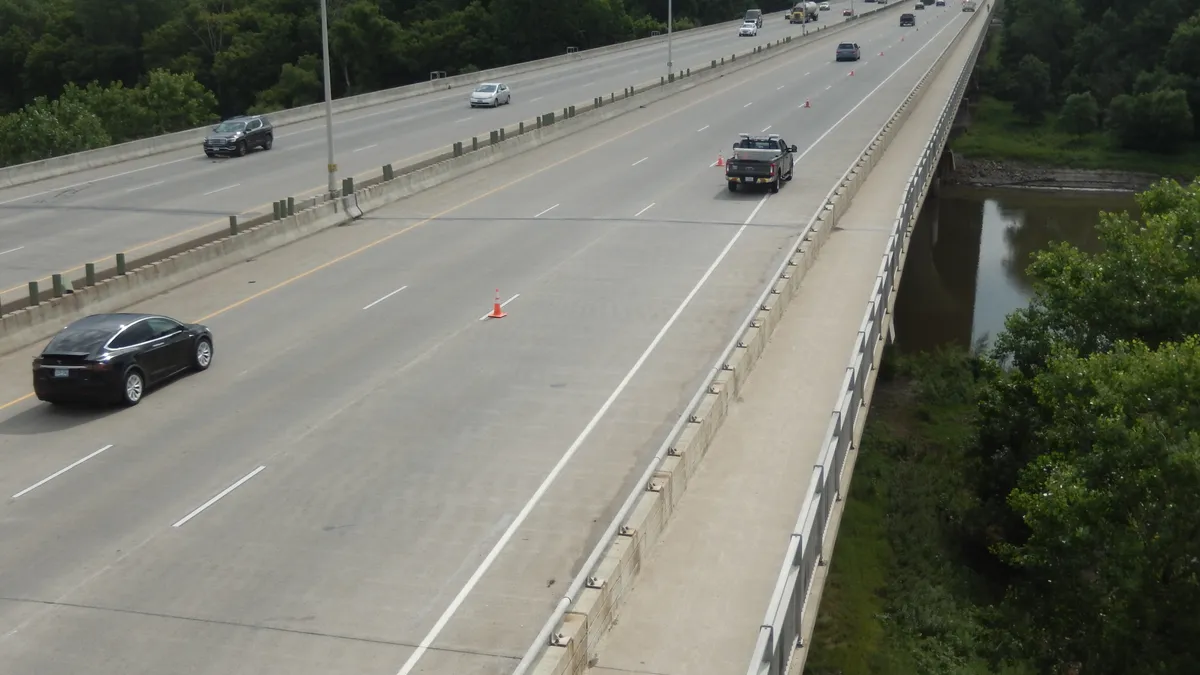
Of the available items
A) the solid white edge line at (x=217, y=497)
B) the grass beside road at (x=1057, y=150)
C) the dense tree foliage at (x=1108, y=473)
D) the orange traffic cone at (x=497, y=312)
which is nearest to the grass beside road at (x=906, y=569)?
the dense tree foliage at (x=1108, y=473)

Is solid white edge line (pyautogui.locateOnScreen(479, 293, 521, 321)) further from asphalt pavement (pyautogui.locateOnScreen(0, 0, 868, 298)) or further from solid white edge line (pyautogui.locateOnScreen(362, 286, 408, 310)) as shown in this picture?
asphalt pavement (pyautogui.locateOnScreen(0, 0, 868, 298))

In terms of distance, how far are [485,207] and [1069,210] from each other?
50159mm

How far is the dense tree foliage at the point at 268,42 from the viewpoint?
114 metres

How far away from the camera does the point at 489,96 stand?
64250 mm

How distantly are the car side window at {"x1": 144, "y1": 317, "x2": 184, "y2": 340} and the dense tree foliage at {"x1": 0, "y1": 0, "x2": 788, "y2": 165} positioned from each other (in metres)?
89.2

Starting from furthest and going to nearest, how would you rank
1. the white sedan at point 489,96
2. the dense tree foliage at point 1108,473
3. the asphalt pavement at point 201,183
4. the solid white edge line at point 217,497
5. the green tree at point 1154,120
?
1. the green tree at point 1154,120
2. the white sedan at point 489,96
3. the asphalt pavement at point 201,183
4. the dense tree foliage at point 1108,473
5. the solid white edge line at point 217,497

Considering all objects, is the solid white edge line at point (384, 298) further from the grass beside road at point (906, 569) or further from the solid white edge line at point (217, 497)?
the grass beside road at point (906, 569)

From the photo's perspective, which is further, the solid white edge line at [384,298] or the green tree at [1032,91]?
the green tree at [1032,91]

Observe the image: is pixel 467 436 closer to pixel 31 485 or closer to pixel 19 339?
pixel 31 485

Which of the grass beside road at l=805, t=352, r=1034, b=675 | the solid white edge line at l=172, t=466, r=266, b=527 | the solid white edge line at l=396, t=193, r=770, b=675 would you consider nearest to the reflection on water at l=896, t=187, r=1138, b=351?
the grass beside road at l=805, t=352, r=1034, b=675

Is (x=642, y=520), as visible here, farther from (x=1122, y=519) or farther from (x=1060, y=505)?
(x=1122, y=519)

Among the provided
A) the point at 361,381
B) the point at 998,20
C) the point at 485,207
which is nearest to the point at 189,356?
the point at 361,381

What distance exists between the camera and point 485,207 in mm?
37969

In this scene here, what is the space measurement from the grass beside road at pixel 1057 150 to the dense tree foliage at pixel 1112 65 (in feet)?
3.74
